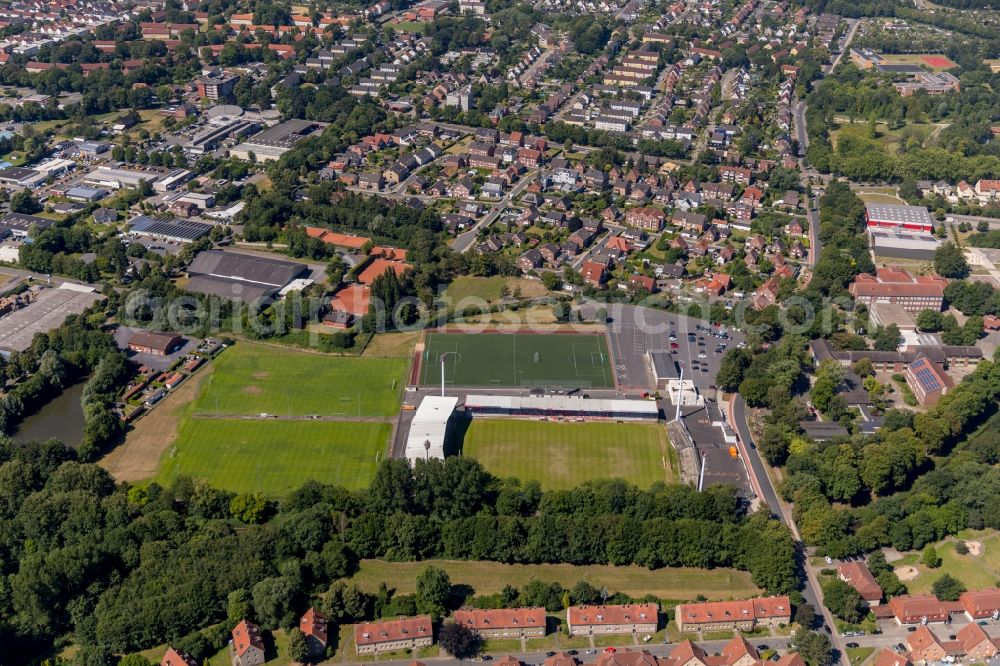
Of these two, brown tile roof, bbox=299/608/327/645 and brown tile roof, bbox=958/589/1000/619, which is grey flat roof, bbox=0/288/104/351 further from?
brown tile roof, bbox=958/589/1000/619

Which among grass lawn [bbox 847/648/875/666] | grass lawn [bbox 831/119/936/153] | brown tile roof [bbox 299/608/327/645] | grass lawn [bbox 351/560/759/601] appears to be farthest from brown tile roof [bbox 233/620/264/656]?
grass lawn [bbox 831/119/936/153]

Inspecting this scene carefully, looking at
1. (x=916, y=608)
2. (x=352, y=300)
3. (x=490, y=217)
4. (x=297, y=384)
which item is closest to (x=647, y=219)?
(x=490, y=217)

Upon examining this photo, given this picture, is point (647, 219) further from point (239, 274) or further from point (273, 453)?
point (273, 453)

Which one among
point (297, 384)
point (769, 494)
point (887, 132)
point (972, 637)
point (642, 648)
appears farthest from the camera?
point (887, 132)

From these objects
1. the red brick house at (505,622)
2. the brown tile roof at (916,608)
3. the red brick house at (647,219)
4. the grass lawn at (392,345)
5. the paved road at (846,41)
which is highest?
the paved road at (846,41)

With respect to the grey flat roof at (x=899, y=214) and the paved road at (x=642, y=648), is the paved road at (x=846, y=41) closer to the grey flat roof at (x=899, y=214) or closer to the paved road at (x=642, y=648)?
the grey flat roof at (x=899, y=214)

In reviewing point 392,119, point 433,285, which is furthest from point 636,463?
point 392,119

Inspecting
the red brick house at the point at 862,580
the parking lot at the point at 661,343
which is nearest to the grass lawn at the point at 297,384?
the parking lot at the point at 661,343
